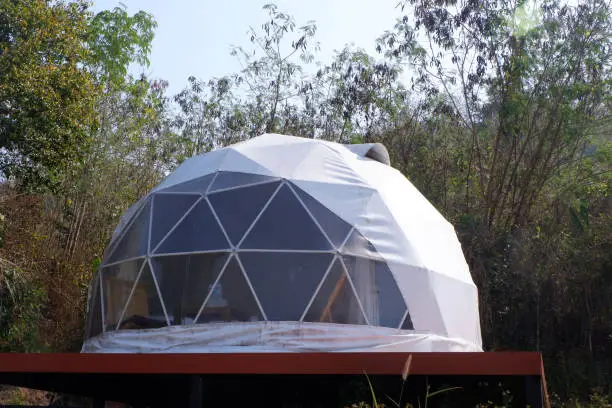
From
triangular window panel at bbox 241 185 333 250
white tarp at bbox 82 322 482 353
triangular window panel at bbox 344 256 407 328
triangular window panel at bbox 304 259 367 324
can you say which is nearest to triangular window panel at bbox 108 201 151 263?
white tarp at bbox 82 322 482 353

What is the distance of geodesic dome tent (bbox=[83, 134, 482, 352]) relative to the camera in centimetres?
1009

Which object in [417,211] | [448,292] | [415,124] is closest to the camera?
[448,292]

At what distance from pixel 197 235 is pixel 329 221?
1.91 m

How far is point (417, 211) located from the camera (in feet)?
41.3

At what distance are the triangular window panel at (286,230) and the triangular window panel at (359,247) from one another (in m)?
0.28

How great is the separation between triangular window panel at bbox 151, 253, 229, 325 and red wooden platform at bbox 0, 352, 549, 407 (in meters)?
2.41

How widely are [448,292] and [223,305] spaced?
3632mm

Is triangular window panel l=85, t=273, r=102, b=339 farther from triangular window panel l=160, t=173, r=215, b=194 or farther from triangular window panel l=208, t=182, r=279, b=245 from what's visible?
triangular window panel l=208, t=182, r=279, b=245

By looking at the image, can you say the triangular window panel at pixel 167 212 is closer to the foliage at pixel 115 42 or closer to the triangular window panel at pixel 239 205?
the triangular window panel at pixel 239 205

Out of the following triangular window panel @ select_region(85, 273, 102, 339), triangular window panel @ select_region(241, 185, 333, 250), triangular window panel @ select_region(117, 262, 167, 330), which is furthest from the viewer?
triangular window panel @ select_region(85, 273, 102, 339)

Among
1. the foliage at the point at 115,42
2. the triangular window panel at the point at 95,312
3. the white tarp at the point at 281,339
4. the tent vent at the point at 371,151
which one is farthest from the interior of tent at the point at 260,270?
the foliage at the point at 115,42

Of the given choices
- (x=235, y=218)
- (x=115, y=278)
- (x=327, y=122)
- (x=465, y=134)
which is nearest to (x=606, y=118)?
(x=465, y=134)

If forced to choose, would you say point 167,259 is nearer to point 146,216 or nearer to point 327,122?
point 146,216

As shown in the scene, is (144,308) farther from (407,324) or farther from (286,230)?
(407,324)
